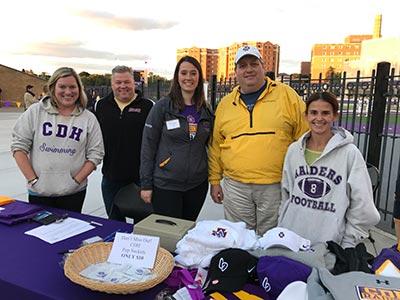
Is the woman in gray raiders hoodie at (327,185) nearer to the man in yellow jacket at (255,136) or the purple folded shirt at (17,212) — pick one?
the man in yellow jacket at (255,136)

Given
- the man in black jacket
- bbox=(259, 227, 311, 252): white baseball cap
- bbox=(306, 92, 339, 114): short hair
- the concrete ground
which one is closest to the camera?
bbox=(259, 227, 311, 252): white baseball cap

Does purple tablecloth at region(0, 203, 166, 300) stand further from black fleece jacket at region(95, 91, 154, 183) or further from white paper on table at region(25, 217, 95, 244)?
black fleece jacket at region(95, 91, 154, 183)

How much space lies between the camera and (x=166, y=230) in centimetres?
166

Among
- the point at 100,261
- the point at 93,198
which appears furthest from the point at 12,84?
the point at 100,261

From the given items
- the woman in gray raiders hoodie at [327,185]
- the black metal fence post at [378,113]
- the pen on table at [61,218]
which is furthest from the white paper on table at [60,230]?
the black metal fence post at [378,113]

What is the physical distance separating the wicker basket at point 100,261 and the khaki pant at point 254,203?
0.99m

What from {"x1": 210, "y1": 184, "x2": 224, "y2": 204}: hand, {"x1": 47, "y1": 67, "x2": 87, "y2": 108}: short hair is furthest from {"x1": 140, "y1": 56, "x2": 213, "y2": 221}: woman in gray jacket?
{"x1": 47, "y1": 67, "x2": 87, "y2": 108}: short hair

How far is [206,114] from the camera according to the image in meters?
2.48

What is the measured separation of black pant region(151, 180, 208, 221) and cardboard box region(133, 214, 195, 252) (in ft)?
2.20

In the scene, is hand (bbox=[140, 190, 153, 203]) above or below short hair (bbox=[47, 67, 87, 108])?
below

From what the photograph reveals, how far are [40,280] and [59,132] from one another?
3.82 feet

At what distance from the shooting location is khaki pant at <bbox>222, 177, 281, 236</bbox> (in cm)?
231

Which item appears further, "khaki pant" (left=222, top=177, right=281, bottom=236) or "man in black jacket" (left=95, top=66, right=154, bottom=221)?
"man in black jacket" (left=95, top=66, right=154, bottom=221)

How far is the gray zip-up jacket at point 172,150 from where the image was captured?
2.39m
